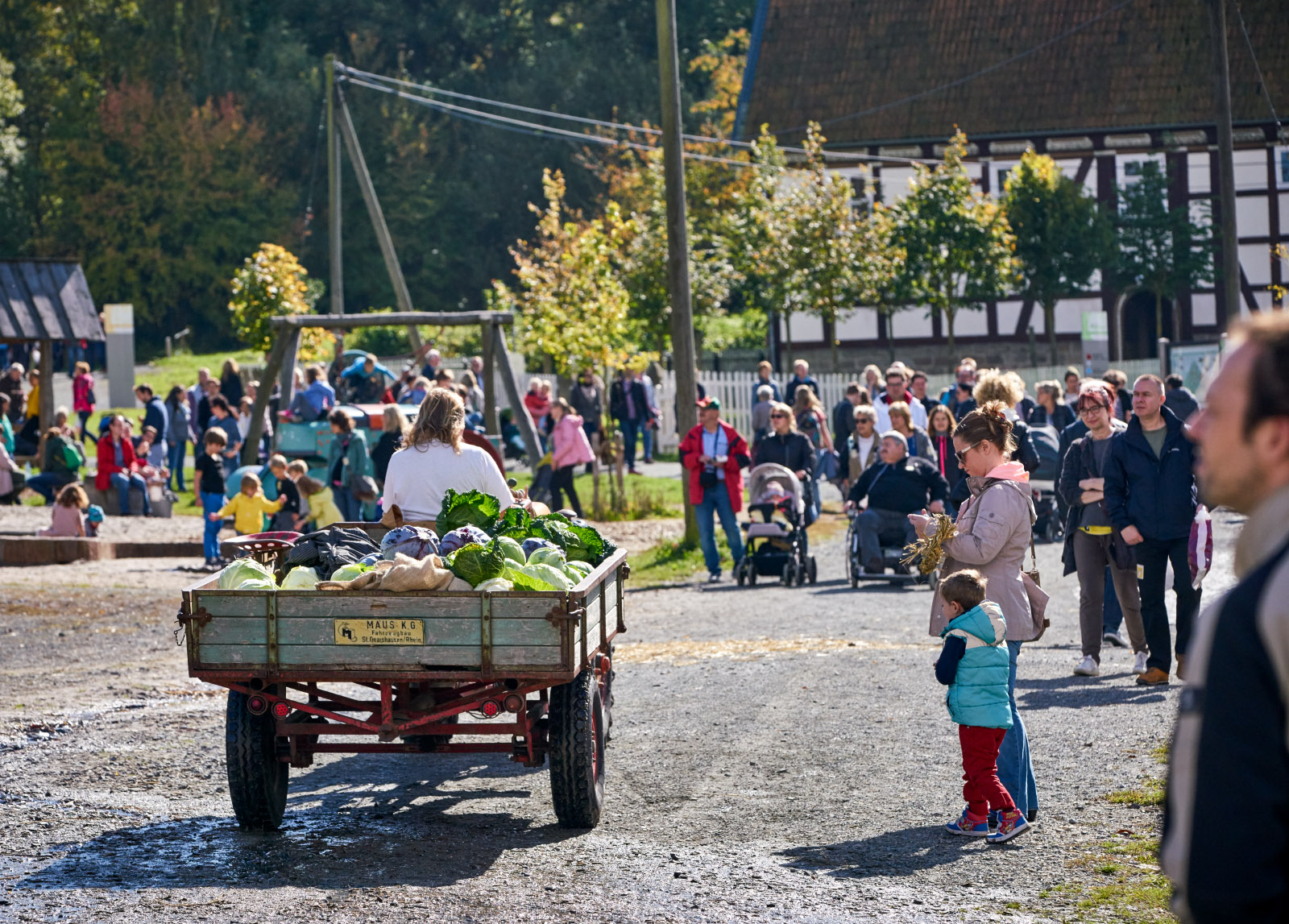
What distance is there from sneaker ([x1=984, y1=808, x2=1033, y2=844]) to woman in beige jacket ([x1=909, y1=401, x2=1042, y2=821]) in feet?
0.68

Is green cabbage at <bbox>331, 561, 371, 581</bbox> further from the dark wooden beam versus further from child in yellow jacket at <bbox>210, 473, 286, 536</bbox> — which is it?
the dark wooden beam

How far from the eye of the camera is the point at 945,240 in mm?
38312

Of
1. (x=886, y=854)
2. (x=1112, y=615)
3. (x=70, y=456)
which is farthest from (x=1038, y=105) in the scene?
(x=886, y=854)

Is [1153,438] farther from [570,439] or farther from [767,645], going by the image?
[570,439]

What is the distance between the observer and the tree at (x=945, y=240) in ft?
125

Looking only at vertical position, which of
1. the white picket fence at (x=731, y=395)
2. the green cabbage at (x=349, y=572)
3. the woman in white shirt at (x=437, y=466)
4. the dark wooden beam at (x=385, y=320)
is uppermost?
the dark wooden beam at (x=385, y=320)

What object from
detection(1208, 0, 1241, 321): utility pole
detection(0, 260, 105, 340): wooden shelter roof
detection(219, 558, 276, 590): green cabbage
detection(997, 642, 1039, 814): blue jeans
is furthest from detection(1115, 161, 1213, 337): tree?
Answer: detection(219, 558, 276, 590): green cabbage

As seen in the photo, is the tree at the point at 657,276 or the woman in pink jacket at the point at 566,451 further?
the tree at the point at 657,276

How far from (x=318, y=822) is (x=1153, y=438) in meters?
5.59

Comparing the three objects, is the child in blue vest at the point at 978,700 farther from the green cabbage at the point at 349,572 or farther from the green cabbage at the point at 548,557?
the green cabbage at the point at 349,572

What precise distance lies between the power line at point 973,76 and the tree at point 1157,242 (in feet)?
16.0

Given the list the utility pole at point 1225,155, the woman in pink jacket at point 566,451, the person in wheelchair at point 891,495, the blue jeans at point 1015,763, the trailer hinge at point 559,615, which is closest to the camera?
the trailer hinge at point 559,615

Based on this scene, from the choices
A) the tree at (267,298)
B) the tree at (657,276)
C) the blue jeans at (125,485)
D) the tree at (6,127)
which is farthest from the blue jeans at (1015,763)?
the tree at (6,127)

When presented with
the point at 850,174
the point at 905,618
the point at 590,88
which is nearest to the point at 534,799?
the point at 905,618
